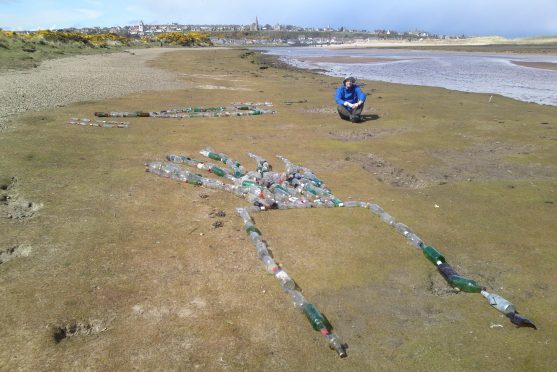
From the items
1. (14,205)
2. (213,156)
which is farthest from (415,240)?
(14,205)

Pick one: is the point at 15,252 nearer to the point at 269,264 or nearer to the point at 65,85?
the point at 269,264

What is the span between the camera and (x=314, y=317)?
485 centimetres

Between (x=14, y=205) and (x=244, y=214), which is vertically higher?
(x=14, y=205)

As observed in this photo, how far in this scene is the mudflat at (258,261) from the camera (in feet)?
14.6

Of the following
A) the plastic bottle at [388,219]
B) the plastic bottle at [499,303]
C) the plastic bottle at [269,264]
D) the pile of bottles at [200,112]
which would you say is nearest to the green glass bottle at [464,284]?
the plastic bottle at [499,303]

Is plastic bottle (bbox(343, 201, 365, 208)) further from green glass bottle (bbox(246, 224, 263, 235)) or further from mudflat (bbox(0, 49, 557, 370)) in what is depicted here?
green glass bottle (bbox(246, 224, 263, 235))

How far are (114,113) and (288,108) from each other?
25.3ft

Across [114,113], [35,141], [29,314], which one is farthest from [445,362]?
[114,113]

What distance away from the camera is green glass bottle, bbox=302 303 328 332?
15.6 ft

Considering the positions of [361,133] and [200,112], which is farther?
[200,112]

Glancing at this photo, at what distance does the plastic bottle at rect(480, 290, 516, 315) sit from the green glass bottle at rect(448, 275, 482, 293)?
13cm

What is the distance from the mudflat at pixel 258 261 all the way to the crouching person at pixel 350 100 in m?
3.51

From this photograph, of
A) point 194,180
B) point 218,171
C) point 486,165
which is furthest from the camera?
point 486,165

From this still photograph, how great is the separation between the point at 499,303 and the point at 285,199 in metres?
4.29
